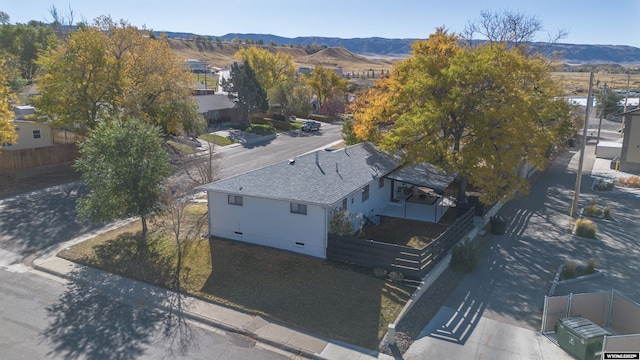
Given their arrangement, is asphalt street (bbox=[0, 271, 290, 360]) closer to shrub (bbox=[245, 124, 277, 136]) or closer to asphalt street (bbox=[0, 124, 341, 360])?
asphalt street (bbox=[0, 124, 341, 360])

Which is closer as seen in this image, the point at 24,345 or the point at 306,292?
the point at 24,345

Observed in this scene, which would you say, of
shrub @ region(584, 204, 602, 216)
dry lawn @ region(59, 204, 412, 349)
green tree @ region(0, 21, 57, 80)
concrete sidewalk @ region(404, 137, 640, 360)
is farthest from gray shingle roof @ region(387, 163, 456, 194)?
green tree @ region(0, 21, 57, 80)

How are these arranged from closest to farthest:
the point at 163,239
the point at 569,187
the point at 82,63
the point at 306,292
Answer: the point at 306,292
the point at 163,239
the point at 82,63
the point at 569,187

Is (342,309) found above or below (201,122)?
below

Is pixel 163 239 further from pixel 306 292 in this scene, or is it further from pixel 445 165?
pixel 445 165

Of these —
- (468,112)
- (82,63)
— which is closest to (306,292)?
(468,112)

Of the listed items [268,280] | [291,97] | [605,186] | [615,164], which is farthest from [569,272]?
[291,97]
